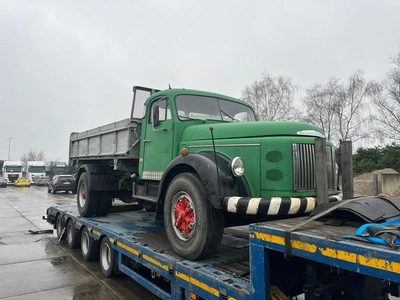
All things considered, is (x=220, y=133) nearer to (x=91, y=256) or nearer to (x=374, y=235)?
(x=374, y=235)

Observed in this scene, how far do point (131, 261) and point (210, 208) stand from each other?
2.09 m

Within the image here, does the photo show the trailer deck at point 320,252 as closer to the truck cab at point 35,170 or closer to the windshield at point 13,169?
the truck cab at point 35,170

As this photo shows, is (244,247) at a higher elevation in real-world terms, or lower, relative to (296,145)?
lower

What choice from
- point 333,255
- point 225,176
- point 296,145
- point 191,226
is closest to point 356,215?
point 333,255

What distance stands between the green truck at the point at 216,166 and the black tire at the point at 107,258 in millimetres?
971

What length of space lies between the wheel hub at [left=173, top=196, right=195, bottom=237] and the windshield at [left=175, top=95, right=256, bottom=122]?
1.41 meters

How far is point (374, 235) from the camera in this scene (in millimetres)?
1975

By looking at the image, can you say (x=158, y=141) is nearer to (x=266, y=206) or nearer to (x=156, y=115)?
(x=156, y=115)

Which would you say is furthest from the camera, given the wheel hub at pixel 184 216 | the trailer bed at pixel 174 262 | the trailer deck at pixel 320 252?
the wheel hub at pixel 184 216

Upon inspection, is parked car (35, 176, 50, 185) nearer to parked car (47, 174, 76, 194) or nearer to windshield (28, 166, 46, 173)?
windshield (28, 166, 46, 173)

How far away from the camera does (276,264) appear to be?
2729 millimetres

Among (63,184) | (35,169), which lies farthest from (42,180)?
(63,184)

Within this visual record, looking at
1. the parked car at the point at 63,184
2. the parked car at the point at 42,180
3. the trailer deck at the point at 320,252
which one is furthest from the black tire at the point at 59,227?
the parked car at the point at 42,180

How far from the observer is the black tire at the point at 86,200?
678cm
